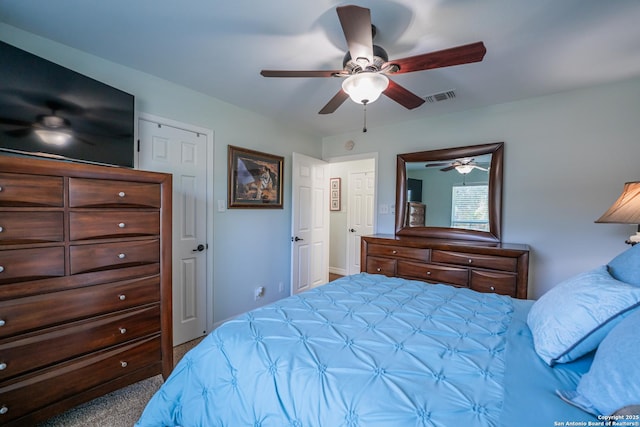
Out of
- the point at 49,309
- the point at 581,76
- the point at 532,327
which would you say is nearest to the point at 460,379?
the point at 532,327

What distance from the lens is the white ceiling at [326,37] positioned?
4.93 feet

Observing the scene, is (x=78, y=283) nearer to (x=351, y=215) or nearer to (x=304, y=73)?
(x=304, y=73)

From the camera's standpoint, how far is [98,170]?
5.10 feet

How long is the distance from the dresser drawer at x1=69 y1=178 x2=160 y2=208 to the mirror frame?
276cm

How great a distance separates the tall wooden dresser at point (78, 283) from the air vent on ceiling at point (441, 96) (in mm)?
2528

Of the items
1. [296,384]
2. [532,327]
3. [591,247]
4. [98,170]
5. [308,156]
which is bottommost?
[296,384]

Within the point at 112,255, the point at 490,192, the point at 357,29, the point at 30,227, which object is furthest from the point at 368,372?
the point at 490,192

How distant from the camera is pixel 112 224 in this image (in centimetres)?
163

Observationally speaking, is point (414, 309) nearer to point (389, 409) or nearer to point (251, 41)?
point (389, 409)

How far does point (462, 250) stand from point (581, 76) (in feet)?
5.83

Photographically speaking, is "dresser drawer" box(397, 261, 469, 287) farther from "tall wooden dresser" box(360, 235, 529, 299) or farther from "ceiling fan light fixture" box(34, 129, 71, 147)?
"ceiling fan light fixture" box(34, 129, 71, 147)

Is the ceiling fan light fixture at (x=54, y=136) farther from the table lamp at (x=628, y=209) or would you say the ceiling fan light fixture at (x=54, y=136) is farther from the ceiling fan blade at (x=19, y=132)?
the table lamp at (x=628, y=209)

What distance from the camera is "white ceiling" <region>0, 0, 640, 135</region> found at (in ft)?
4.93

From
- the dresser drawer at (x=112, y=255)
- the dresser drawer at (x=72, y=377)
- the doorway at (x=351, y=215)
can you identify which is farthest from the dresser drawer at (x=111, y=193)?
the doorway at (x=351, y=215)
